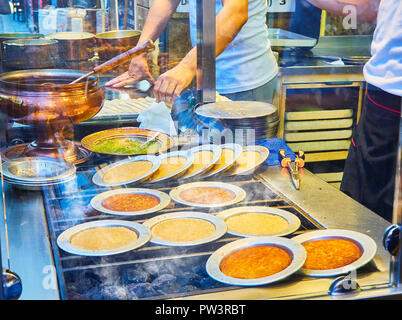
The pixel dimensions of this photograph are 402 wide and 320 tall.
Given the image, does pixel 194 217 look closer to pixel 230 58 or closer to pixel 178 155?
pixel 178 155

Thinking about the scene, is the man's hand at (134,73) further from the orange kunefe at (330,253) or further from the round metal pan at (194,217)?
the orange kunefe at (330,253)

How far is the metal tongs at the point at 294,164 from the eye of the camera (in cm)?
133

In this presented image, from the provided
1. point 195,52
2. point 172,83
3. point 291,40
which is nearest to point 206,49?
point 195,52

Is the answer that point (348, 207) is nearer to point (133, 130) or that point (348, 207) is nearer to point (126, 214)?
point (126, 214)

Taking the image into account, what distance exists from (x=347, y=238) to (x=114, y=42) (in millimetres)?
782

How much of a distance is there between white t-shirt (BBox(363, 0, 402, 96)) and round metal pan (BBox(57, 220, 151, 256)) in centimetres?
85

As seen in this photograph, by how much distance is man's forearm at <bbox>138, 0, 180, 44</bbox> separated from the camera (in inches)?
51.8

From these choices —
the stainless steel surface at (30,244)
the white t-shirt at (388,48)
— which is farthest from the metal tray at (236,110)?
the stainless steel surface at (30,244)

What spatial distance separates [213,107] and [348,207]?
1.84 ft

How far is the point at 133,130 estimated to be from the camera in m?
1.43

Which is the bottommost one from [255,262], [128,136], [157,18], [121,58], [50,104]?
[255,262]

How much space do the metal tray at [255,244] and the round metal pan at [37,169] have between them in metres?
0.50

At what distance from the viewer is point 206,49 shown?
1.55 metres
